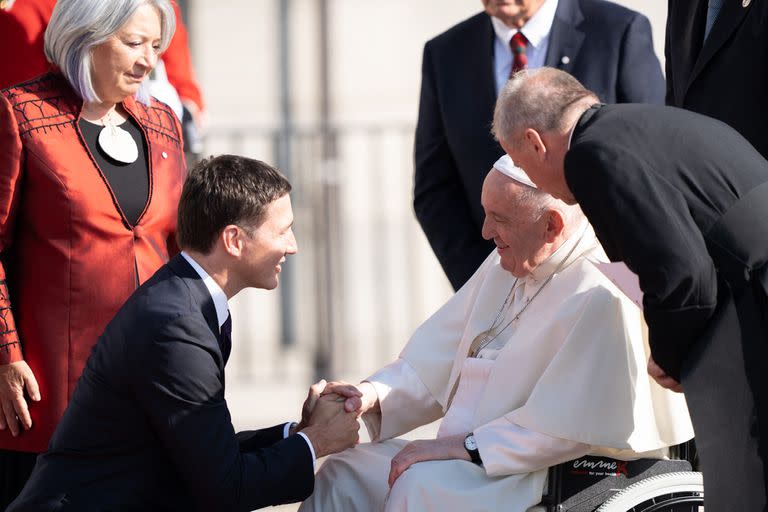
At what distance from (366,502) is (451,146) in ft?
4.77

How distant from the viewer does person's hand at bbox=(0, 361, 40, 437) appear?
3.64m

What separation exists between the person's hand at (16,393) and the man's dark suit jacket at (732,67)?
1833 mm

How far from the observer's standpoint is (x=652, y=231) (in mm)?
2732

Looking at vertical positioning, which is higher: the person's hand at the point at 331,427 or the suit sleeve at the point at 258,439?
the person's hand at the point at 331,427

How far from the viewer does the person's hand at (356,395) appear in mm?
3607

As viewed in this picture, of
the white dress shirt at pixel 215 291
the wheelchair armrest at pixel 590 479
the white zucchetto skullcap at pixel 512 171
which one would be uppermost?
the white zucchetto skullcap at pixel 512 171

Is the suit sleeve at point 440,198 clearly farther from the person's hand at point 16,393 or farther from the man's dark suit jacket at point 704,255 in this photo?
the man's dark suit jacket at point 704,255

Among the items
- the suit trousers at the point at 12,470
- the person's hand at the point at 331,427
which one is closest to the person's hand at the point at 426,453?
the person's hand at the point at 331,427

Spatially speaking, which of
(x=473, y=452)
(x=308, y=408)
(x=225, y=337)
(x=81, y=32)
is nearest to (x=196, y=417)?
(x=225, y=337)

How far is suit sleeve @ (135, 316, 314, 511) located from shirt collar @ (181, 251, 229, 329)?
11 centimetres

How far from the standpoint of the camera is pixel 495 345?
146 inches

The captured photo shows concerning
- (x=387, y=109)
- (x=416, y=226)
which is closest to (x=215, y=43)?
(x=387, y=109)

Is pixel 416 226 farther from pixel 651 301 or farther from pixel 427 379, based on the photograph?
pixel 651 301

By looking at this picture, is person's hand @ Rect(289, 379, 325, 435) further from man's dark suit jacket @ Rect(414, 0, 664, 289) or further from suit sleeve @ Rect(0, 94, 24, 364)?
man's dark suit jacket @ Rect(414, 0, 664, 289)
